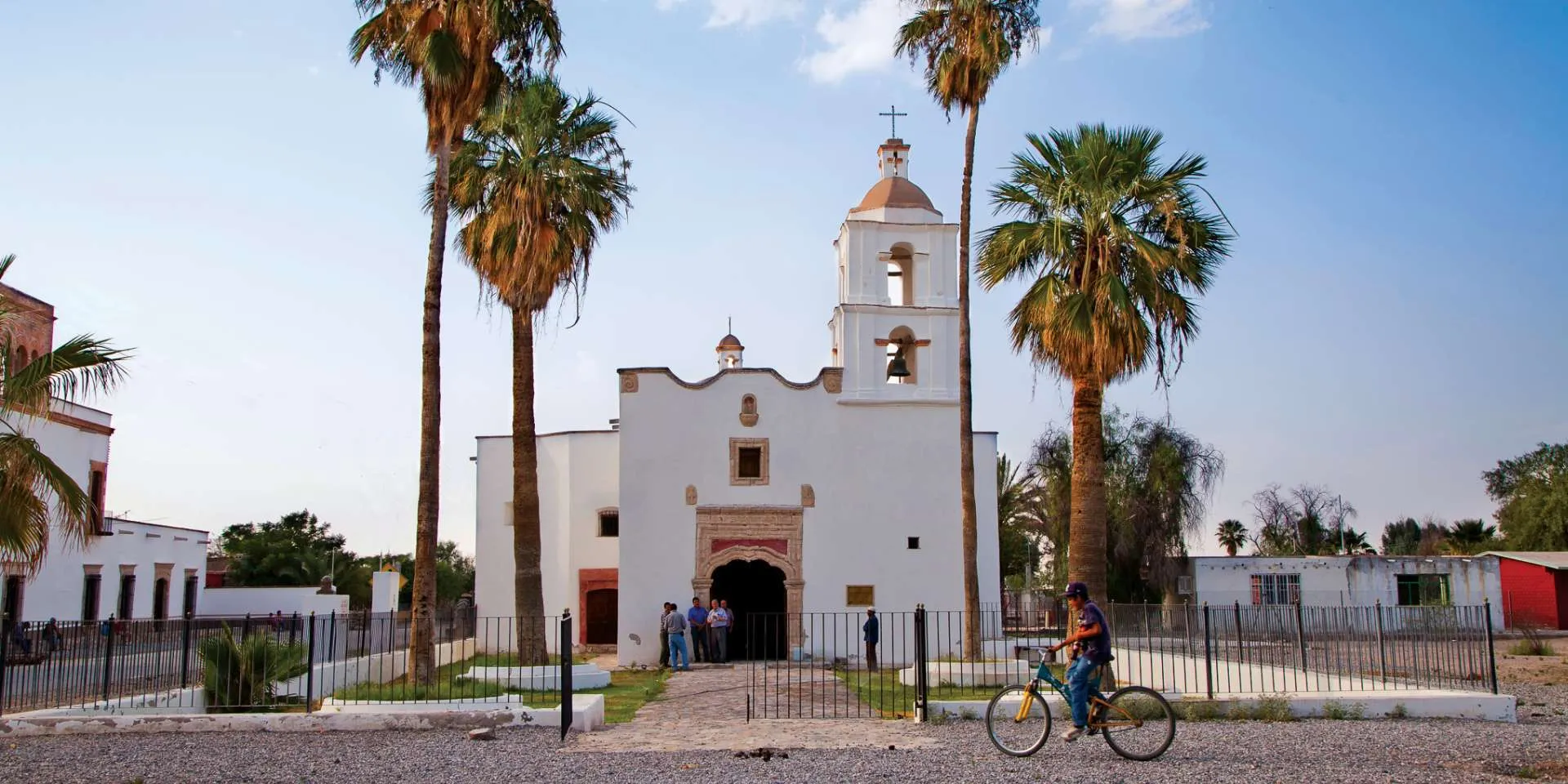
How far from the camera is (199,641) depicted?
45.4 feet

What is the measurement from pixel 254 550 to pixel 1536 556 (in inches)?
1997

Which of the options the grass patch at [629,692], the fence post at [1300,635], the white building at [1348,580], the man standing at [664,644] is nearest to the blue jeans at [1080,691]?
the grass patch at [629,692]

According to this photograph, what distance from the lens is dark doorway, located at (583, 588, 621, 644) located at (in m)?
29.6

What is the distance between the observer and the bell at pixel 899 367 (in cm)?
2670

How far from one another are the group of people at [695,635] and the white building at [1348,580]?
1877 cm

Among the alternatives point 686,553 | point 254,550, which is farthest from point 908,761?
point 254,550

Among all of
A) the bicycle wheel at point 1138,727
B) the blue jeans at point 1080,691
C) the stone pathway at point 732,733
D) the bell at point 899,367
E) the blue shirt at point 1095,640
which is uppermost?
the bell at point 899,367

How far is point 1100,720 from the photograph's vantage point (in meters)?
9.93

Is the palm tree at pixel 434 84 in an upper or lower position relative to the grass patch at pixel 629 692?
upper

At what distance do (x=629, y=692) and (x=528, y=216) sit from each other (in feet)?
23.8

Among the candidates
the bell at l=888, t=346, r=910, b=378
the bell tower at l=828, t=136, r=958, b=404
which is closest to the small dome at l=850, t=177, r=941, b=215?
the bell tower at l=828, t=136, r=958, b=404

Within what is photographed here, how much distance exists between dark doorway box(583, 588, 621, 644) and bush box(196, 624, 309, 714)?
641 inches

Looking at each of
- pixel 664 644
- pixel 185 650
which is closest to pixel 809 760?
pixel 185 650

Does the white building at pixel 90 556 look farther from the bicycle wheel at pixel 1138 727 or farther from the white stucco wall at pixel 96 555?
the bicycle wheel at pixel 1138 727
